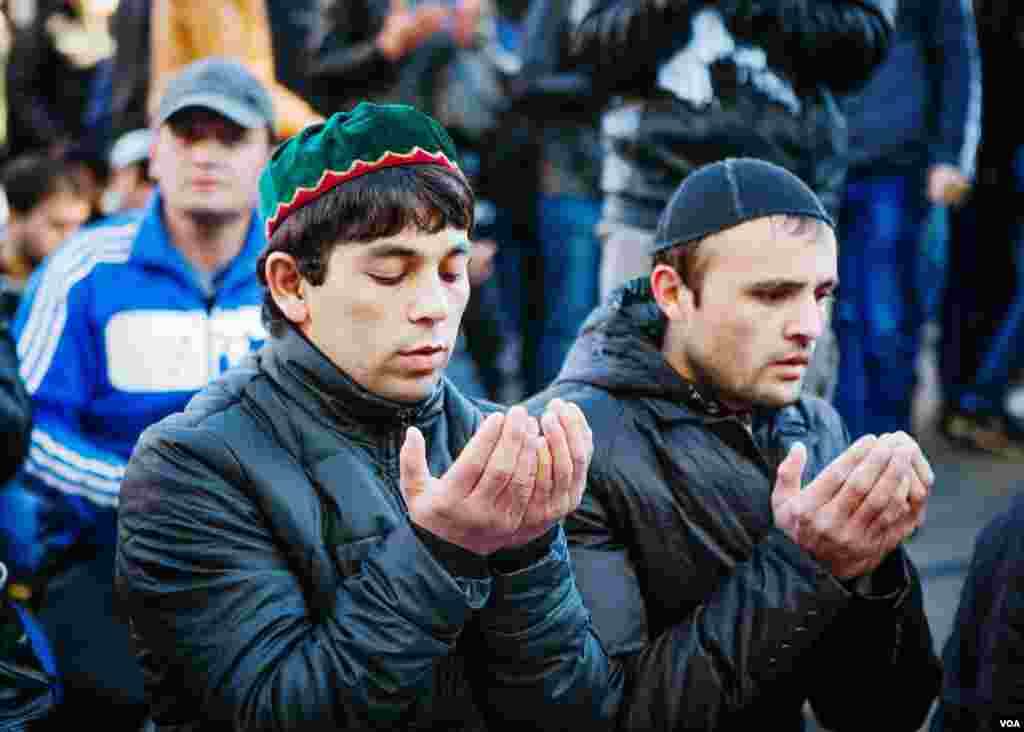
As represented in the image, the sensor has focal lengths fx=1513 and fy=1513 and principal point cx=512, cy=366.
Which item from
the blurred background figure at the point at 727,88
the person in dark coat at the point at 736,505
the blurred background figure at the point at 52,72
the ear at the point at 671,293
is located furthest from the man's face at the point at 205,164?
the blurred background figure at the point at 52,72

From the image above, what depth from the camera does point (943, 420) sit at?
7.33 m

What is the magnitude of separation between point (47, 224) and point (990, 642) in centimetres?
398

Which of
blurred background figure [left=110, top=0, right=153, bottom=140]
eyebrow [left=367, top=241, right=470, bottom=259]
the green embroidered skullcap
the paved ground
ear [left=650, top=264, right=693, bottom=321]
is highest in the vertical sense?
blurred background figure [left=110, top=0, right=153, bottom=140]

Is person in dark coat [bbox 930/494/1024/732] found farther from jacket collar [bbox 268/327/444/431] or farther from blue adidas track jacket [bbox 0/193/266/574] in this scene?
blue adidas track jacket [bbox 0/193/266/574]

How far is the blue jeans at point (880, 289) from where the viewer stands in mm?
5758

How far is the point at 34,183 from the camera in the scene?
558 centimetres

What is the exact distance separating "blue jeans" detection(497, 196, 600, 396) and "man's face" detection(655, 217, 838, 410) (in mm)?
2866

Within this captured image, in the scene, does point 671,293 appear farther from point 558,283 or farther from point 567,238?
point 567,238

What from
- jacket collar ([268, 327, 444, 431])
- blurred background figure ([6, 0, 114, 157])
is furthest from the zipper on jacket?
blurred background figure ([6, 0, 114, 157])

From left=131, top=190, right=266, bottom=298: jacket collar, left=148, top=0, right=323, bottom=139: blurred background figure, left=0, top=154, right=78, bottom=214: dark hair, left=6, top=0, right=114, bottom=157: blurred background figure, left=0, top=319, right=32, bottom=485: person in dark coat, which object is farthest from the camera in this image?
left=6, top=0, right=114, bottom=157: blurred background figure

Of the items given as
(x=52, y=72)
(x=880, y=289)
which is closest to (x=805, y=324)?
(x=880, y=289)

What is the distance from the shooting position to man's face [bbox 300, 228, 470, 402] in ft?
7.80

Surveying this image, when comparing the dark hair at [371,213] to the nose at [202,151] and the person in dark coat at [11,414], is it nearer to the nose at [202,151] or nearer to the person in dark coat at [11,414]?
the person in dark coat at [11,414]

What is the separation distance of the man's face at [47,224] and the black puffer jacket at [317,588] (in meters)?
3.19
